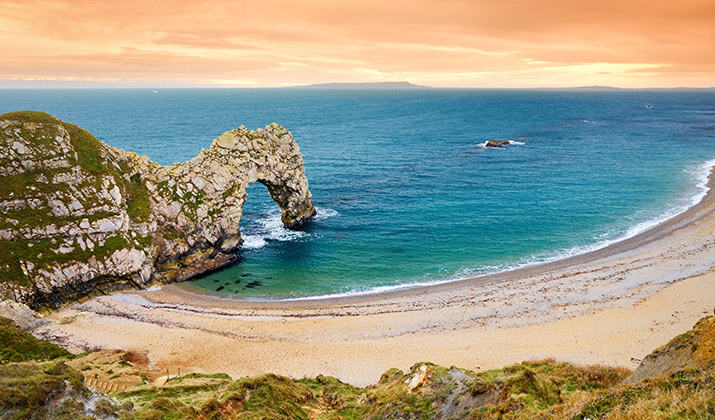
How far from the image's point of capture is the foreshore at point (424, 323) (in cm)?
2869

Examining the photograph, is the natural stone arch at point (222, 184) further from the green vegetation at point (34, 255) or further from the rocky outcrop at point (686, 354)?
the rocky outcrop at point (686, 354)

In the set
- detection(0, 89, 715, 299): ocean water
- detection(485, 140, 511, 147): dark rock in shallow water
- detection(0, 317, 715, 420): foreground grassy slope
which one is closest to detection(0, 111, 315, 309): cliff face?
detection(0, 89, 715, 299): ocean water

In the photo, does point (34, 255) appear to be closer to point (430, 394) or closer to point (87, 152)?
point (87, 152)

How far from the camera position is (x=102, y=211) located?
3894 cm

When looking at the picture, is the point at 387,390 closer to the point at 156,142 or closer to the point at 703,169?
the point at 703,169

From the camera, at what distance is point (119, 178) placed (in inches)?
1660

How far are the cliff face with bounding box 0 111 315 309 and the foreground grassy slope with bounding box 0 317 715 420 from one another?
20087 mm

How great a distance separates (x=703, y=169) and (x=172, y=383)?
95138 mm

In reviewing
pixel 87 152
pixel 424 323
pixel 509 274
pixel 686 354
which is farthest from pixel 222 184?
pixel 686 354

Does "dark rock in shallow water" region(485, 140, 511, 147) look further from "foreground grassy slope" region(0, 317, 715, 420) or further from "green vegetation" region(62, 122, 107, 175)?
"foreground grassy slope" region(0, 317, 715, 420)

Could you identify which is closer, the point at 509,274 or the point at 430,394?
the point at 430,394

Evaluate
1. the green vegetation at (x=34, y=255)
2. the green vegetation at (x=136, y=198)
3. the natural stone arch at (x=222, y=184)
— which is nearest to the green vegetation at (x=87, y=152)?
the green vegetation at (x=136, y=198)

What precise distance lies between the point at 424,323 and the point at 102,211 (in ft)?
100

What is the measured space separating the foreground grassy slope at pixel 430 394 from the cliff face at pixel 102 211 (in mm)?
20087
